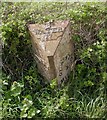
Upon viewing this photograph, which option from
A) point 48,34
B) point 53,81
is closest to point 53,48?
point 48,34

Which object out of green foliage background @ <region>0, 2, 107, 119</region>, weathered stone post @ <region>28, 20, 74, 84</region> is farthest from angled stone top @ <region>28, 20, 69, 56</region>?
green foliage background @ <region>0, 2, 107, 119</region>

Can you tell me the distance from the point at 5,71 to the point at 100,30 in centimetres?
108

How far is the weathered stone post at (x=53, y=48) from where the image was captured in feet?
13.8

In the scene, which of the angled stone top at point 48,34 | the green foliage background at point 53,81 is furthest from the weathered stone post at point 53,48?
the green foliage background at point 53,81

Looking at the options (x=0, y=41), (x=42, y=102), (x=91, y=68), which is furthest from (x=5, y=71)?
(x=91, y=68)

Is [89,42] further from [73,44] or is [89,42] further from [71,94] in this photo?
[71,94]

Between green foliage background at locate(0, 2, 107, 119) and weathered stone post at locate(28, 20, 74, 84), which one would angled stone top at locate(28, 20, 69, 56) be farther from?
green foliage background at locate(0, 2, 107, 119)

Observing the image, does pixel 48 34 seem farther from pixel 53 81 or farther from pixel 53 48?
pixel 53 81

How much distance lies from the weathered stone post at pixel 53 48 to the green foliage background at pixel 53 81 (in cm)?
11

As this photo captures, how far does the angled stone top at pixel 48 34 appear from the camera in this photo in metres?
4.20

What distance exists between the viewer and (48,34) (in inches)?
169

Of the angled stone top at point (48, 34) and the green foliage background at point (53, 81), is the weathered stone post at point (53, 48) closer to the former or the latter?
the angled stone top at point (48, 34)

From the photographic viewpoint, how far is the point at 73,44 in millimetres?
4625

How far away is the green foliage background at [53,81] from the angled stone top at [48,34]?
20 cm
